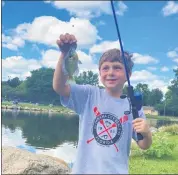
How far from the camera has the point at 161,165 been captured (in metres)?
4.67

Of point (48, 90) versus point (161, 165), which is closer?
point (48, 90)

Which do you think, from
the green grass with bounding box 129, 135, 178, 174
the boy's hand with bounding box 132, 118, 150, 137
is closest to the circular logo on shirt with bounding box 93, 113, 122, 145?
the boy's hand with bounding box 132, 118, 150, 137

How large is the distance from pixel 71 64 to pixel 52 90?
0.82 meters

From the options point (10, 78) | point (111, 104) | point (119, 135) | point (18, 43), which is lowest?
point (119, 135)

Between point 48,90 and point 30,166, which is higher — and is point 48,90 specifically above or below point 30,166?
above

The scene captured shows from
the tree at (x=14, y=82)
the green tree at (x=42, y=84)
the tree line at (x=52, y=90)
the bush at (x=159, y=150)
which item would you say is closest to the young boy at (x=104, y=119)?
the tree line at (x=52, y=90)

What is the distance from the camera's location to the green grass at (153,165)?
4.29 metres

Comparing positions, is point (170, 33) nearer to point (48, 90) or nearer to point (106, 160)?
point (48, 90)

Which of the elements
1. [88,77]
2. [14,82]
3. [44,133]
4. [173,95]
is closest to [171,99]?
[173,95]

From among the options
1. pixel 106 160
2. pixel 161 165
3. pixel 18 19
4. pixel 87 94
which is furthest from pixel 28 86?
pixel 161 165

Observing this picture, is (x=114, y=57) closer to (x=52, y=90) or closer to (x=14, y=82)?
(x=52, y=90)

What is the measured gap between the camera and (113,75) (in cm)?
254

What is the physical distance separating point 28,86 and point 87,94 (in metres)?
1.43

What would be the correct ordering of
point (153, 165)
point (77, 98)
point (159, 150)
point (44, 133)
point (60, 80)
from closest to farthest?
point (60, 80) → point (77, 98) → point (153, 165) → point (159, 150) → point (44, 133)
